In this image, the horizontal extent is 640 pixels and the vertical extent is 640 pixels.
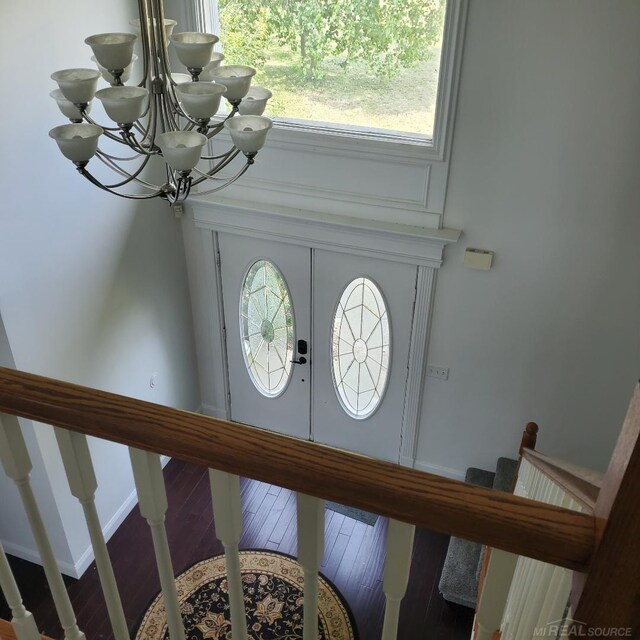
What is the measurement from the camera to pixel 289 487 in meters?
0.83

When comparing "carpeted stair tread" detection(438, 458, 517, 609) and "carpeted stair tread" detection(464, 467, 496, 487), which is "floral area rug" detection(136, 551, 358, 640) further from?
"carpeted stair tread" detection(464, 467, 496, 487)

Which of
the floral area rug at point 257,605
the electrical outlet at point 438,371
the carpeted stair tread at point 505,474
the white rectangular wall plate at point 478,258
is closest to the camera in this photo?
the floral area rug at point 257,605

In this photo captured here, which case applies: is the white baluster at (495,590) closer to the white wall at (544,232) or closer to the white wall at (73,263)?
the white wall at (73,263)

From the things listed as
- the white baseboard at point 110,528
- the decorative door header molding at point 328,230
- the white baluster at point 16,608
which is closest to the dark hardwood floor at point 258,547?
the white baseboard at point 110,528

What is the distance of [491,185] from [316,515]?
3.40 meters

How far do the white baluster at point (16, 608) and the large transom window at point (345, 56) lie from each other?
139 inches

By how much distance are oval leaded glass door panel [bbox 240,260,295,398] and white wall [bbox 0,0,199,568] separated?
586 millimetres

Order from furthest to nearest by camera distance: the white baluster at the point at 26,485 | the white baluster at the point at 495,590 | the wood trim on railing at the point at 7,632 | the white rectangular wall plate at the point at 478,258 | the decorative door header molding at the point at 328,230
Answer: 1. the decorative door header molding at the point at 328,230
2. the white rectangular wall plate at the point at 478,258
3. the wood trim on railing at the point at 7,632
4. the white baluster at the point at 26,485
5. the white baluster at the point at 495,590

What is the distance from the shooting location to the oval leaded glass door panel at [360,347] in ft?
15.3

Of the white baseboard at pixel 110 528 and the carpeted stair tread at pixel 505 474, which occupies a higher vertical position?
the carpeted stair tread at pixel 505 474

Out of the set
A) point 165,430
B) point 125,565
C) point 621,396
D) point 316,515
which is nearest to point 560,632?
point 316,515

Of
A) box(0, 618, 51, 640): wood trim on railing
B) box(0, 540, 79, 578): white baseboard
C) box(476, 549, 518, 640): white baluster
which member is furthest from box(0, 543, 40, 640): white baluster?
box(0, 540, 79, 578): white baseboard

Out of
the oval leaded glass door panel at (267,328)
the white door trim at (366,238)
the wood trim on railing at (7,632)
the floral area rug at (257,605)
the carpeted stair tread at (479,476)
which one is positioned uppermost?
the wood trim on railing at (7,632)

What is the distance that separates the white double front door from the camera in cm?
461
